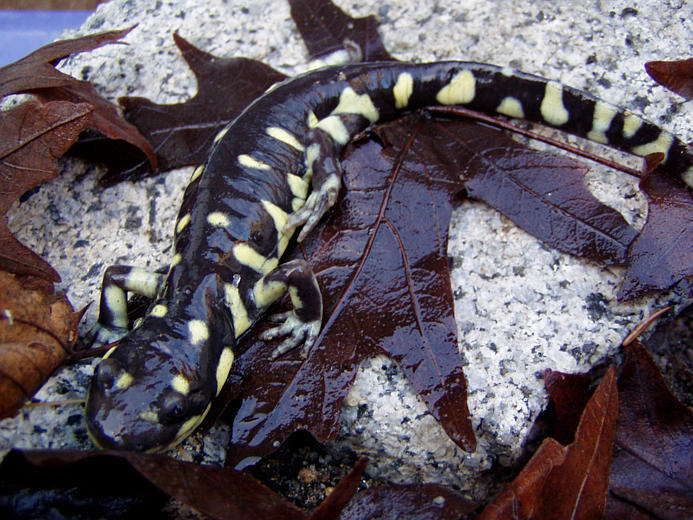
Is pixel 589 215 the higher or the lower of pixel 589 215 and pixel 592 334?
the higher

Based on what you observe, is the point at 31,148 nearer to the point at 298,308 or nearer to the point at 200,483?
the point at 298,308

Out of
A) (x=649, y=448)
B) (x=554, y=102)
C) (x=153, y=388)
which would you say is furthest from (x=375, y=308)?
(x=554, y=102)

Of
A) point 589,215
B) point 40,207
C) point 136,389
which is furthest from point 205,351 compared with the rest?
point 589,215

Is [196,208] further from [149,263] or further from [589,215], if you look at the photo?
[589,215]

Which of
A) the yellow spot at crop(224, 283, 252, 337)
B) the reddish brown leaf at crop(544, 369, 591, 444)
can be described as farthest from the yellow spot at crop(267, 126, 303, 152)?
the reddish brown leaf at crop(544, 369, 591, 444)

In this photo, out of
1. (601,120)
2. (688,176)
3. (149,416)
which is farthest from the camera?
(601,120)
